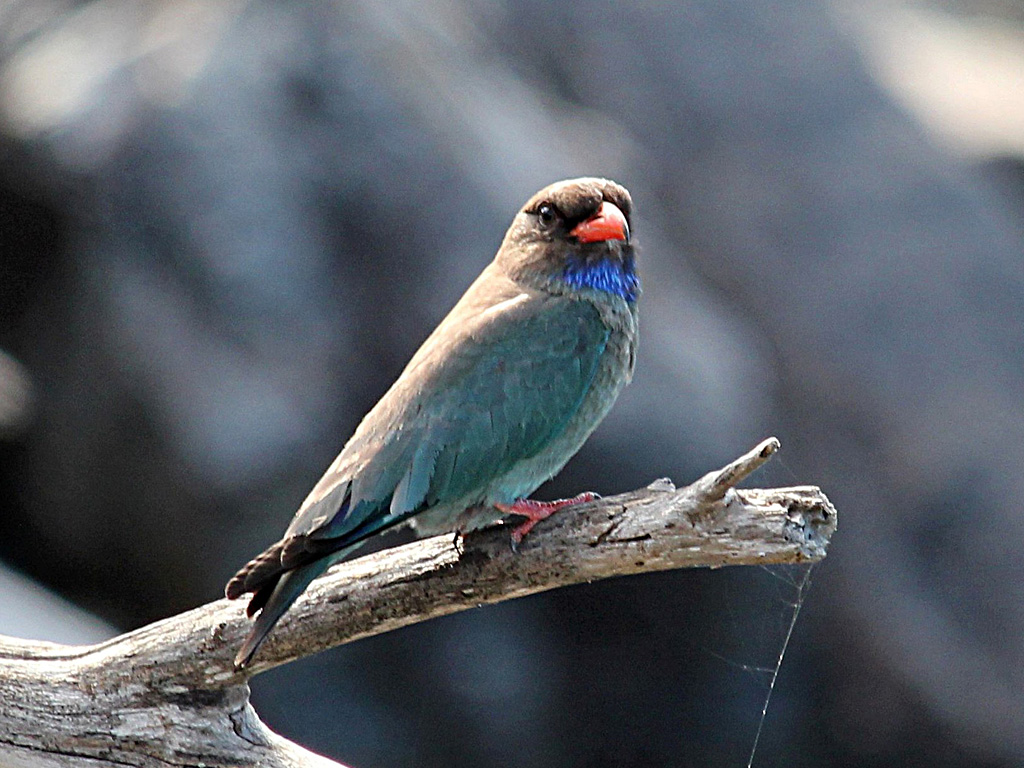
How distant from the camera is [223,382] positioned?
633 cm

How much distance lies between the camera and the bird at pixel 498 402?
10.2 feet

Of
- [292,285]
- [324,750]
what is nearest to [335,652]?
[324,750]

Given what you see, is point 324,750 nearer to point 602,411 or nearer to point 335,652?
point 335,652

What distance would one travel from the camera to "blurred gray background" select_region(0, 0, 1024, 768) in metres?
6.22

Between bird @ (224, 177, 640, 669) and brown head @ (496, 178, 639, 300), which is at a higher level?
brown head @ (496, 178, 639, 300)

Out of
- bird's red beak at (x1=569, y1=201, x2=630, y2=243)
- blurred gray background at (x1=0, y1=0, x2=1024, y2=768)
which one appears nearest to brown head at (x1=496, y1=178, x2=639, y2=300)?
bird's red beak at (x1=569, y1=201, x2=630, y2=243)

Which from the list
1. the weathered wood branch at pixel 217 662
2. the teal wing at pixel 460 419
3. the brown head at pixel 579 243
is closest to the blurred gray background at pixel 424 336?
the brown head at pixel 579 243

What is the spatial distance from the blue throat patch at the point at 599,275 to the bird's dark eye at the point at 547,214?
17cm

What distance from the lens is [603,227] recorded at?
3699 millimetres

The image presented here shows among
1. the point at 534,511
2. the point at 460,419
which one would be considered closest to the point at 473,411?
the point at 460,419

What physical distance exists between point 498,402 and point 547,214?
0.69 m

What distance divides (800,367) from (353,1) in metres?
3.16

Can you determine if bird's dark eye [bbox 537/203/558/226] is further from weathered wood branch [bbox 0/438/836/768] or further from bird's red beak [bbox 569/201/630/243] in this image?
weathered wood branch [bbox 0/438/836/768]

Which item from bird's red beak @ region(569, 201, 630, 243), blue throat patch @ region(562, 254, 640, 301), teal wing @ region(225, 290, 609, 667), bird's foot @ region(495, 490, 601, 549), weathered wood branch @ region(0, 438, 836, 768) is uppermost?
bird's red beak @ region(569, 201, 630, 243)
